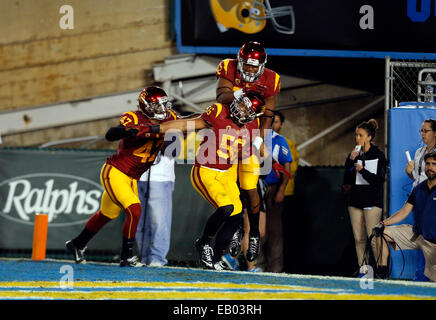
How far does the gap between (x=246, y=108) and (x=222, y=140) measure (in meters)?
0.37

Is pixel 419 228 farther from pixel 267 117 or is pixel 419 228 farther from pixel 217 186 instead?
pixel 217 186

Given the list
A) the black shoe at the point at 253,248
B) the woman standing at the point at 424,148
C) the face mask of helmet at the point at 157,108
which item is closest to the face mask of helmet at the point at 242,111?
the face mask of helmet at the point at 157,108

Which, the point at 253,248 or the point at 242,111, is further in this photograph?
the point at 253,248

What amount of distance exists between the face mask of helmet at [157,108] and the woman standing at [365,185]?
7.56 feet

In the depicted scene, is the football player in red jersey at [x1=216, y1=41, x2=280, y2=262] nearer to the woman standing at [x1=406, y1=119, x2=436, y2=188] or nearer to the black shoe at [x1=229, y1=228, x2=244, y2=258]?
the black shoe at [x1=229, y1=228, x2=244, y2=258]

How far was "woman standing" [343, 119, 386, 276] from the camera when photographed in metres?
8.48

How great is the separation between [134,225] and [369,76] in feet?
19.0

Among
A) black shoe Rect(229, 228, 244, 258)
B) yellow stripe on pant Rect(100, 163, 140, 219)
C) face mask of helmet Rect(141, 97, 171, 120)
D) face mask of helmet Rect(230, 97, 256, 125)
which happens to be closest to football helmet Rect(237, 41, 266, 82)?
face mask of helmet Rect(230, 97, 256, 125)

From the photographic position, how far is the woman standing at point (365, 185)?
8.48m

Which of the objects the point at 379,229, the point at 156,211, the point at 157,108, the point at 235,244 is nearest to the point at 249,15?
the point at 156,211

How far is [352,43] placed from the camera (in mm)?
10703

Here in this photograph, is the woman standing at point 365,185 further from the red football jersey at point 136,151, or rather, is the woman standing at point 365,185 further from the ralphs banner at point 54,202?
the ralphs banner at point 54,202

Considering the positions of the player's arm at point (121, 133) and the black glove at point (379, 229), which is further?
the black glove at point (379, 229)

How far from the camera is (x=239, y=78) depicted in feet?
24.1
